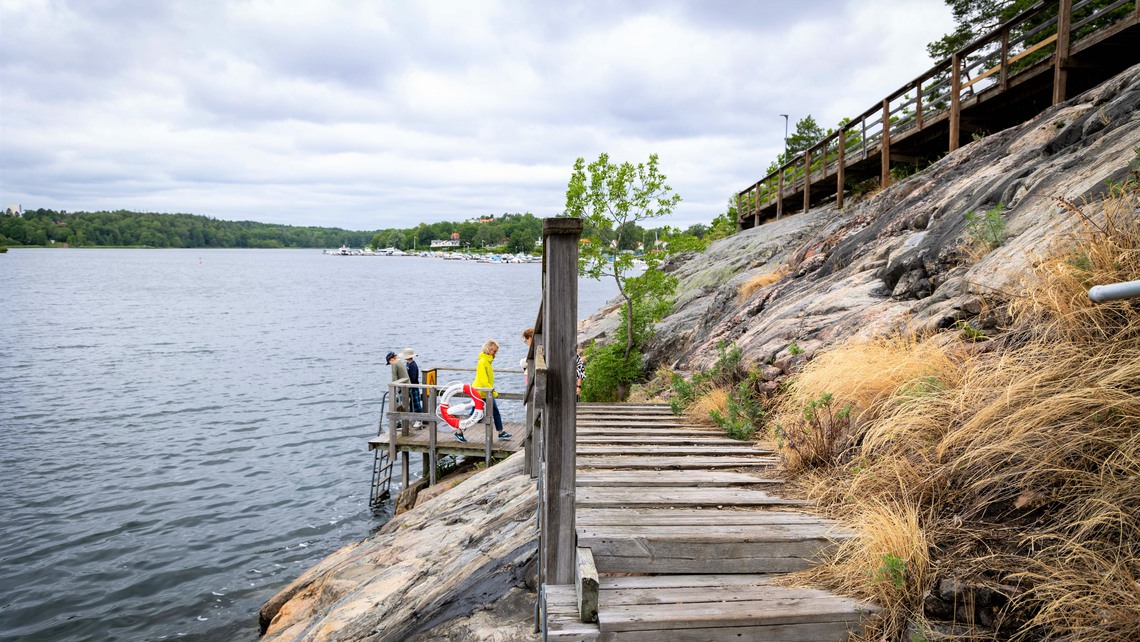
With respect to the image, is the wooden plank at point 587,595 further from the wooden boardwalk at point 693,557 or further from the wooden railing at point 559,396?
the wooden railing at point 559,396

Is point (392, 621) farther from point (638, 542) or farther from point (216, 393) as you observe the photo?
point (216, 393)

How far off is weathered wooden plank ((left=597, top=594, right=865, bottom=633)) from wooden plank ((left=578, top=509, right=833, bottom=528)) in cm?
74

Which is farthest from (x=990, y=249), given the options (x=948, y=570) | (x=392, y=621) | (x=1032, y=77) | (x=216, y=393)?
(x=216, y=393)

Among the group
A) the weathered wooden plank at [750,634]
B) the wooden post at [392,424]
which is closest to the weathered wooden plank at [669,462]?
the weathered wooden plank at [750,634]

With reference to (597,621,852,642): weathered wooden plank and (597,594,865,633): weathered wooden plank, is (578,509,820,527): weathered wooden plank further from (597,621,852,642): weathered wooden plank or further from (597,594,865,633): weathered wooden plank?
(597,621,852,642): weathered wooden plank

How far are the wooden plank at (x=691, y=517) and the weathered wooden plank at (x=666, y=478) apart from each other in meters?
0.58

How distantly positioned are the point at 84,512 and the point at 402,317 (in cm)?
3775

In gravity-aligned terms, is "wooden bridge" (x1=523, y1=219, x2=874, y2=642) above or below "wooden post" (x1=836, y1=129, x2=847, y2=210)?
below

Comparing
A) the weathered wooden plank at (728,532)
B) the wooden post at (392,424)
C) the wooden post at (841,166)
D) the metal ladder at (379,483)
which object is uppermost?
the wooden post at (841,166)

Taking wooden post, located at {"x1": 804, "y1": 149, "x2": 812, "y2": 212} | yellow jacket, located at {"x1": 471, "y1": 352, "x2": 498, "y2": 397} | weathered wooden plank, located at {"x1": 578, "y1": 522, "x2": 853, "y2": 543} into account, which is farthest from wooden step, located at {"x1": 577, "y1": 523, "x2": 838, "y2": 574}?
wooden post, located at {"x1": 804, "y1": 149, "x2": 812, "y2": 212}

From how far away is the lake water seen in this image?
33.2 feet

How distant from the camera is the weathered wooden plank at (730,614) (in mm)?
3047

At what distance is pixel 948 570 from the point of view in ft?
10.2

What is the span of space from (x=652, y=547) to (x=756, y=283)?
9.95 metres
